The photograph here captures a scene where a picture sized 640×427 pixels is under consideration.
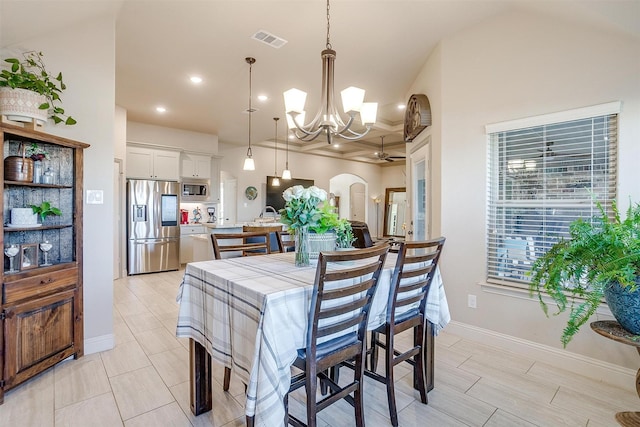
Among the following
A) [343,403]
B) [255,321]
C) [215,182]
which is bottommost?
[343,403]

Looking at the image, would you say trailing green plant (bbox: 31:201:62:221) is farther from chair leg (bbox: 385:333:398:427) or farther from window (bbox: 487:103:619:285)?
window (bbox: 487:103:619:285)

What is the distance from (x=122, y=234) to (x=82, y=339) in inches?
134

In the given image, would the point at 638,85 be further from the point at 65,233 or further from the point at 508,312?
the point at 65,233

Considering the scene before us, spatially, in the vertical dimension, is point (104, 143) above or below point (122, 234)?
above

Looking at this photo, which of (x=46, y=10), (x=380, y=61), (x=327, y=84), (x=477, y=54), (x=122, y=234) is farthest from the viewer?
(x=122, y=234)

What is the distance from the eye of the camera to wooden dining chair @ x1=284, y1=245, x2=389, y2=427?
52.9 inches

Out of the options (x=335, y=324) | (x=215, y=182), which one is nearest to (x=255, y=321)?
(x=335, y=324)

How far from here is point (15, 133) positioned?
2.07m

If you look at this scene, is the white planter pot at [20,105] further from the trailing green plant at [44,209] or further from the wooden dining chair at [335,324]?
the wooden dining chair at [335,324]

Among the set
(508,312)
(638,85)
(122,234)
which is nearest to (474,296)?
(508,312)

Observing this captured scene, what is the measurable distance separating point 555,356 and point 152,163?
6.47 metres

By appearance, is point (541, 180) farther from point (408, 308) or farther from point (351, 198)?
point (351, 198)

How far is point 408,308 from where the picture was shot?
1.97 meters

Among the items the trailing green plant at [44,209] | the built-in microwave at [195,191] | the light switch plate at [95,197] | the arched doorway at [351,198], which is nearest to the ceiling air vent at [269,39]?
the light switch plate at [95,197]
